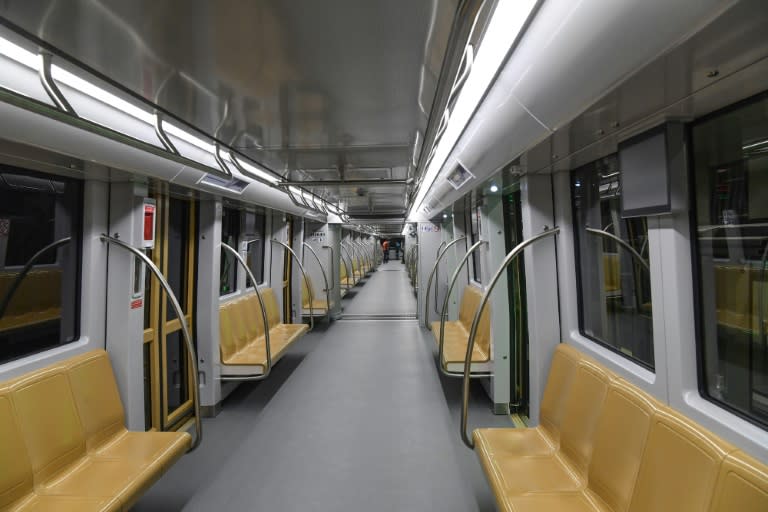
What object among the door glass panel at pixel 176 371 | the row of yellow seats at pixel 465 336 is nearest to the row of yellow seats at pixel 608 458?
the row of yellow seats at pixel 465 336

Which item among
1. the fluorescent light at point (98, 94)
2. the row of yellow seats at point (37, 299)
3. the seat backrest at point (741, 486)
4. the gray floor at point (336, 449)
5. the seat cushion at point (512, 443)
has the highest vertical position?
the fluorescent light at point (98, 94)

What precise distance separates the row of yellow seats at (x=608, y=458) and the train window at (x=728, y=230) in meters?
0.25

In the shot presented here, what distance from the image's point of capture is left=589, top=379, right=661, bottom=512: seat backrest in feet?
5.14

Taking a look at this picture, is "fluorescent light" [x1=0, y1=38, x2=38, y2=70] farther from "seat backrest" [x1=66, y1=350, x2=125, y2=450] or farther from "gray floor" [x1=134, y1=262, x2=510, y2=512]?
"gray floor" [x1=134, y1=262, x2=510, y2=512]

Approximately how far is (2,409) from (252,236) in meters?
3.59

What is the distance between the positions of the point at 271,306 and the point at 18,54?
4.20 metres

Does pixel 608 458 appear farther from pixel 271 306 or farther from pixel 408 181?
pixel 271 306

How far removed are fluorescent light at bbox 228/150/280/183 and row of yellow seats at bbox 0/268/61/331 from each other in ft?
5.07

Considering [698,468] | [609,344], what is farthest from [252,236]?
[698,468]

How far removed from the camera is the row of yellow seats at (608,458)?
1.19m

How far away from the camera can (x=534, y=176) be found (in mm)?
2592

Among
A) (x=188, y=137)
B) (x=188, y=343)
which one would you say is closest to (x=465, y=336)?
(x=188, y=343)

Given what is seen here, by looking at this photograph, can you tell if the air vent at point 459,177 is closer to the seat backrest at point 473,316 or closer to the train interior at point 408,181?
the train interior at point 408,181

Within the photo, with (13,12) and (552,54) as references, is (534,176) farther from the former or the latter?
(13,12)
